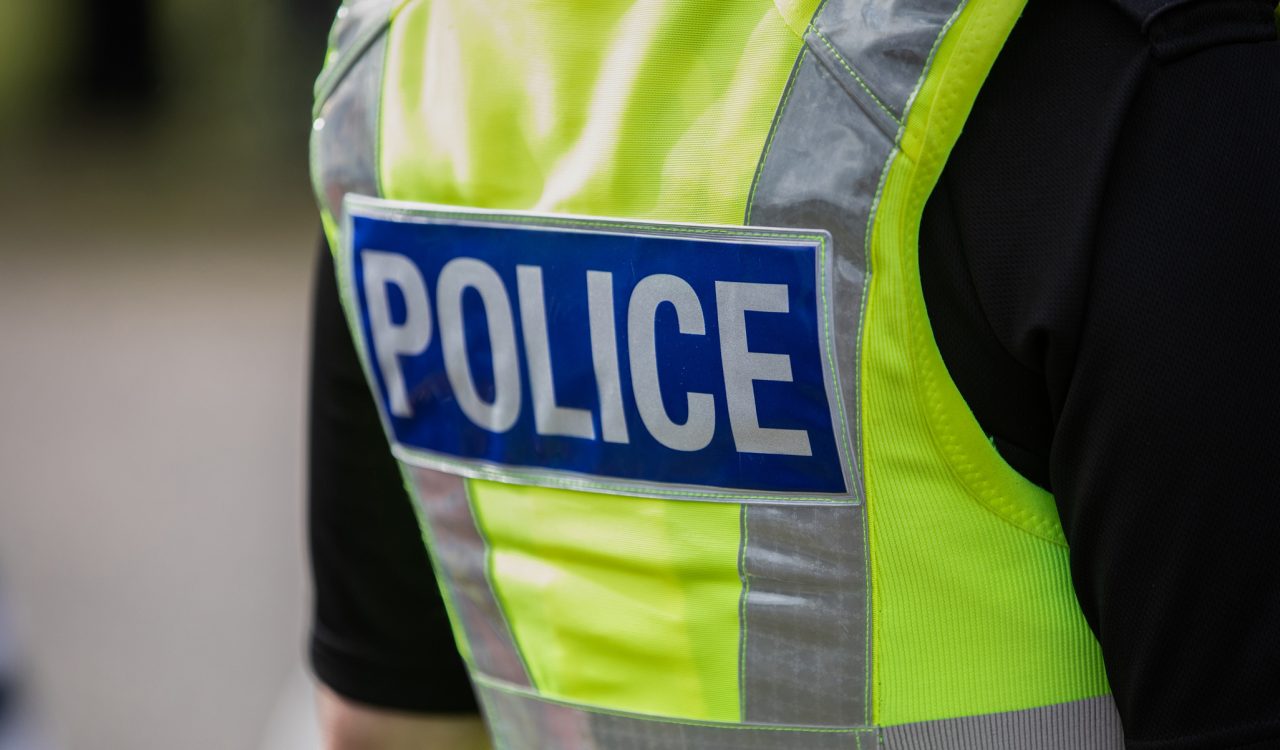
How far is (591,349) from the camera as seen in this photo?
969 mm

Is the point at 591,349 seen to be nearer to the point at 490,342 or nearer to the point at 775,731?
the point at 490,342

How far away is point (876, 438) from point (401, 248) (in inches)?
15.2

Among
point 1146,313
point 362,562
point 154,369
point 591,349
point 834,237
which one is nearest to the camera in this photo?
point 1146,313

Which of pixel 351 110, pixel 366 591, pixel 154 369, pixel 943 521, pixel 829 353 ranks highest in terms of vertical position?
pixel 351 110

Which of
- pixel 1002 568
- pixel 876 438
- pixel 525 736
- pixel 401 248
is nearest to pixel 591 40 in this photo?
pixel 401 248

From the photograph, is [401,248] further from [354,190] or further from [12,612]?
[12,612]

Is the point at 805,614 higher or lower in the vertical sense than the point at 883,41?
lower

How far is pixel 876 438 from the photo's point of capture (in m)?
0.89

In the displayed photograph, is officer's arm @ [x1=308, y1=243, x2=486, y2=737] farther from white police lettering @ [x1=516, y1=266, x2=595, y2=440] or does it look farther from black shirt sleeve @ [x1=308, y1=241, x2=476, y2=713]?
white police lettering @ [x1=516, y1=266, x2=595, y2=440]

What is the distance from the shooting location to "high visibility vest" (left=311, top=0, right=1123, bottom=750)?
864mm

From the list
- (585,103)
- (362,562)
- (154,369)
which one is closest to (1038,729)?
(585,103)

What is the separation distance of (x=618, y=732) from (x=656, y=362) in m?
0.30

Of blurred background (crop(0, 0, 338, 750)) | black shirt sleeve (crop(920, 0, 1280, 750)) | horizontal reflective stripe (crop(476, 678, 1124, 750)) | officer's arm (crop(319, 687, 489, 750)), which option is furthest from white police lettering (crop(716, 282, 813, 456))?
blurred background (crop(0, 0, 338, 750))

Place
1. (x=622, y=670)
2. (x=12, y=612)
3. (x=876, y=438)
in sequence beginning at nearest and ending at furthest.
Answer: (x=876, y=438), (x=622, y=670), (x=12, y=612)
